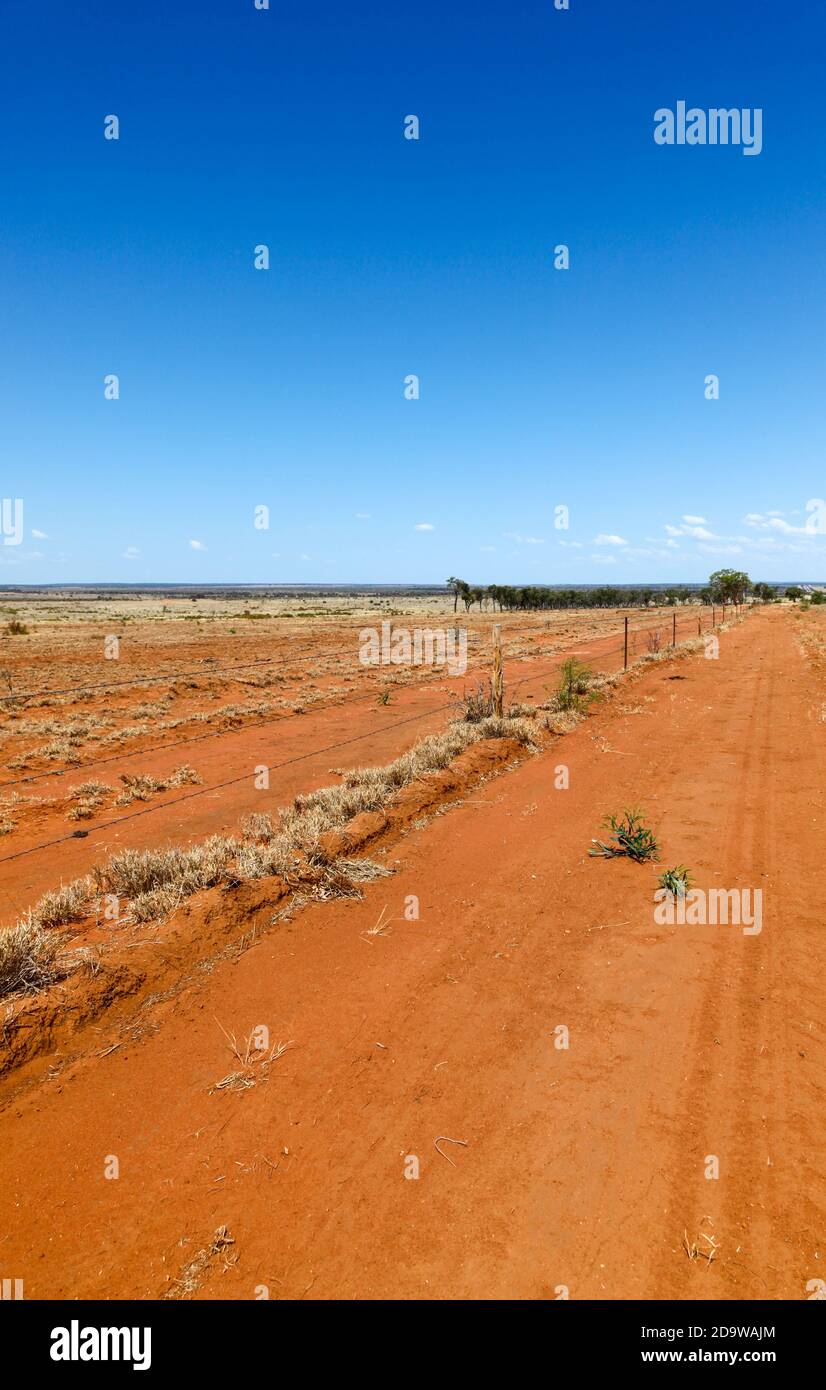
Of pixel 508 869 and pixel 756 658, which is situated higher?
pixel 756 658

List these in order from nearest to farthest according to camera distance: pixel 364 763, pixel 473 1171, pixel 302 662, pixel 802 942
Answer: pixel 473 1171 < pixel 802 942 < pixel 364 763 < pixel 302 662

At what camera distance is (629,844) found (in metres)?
7.39

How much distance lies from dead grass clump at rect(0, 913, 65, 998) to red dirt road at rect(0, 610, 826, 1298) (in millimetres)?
692

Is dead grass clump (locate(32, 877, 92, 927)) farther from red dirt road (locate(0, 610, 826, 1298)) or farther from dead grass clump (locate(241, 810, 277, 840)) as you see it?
dead grass clump (locate(241, 810, 277, 840))

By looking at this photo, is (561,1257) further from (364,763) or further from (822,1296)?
(364,763)

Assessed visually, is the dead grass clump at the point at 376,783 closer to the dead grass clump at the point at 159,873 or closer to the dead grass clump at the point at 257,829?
the dead grass clump at the point at 257,829

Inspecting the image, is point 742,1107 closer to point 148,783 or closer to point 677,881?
point 677,881

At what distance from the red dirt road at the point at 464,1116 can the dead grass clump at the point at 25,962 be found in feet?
2.27

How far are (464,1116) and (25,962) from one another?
351 centimetres

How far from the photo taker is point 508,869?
23.3 ft

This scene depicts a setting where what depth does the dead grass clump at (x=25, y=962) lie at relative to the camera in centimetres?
470
